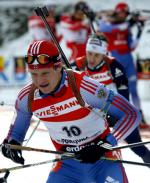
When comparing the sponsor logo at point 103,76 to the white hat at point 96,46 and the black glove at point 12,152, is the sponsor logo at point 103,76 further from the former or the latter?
the black glove at point 12,152

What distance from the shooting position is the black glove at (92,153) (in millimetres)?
4016

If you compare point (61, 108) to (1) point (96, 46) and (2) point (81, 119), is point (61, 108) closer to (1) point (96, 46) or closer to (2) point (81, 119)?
(2) point (81, 119)

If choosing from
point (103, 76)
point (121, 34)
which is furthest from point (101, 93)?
point (121, 34)

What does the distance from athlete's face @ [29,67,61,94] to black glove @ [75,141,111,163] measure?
0.48m

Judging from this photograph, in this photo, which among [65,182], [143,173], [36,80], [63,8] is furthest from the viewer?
[63,8]

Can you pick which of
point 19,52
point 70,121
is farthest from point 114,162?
point 19,52

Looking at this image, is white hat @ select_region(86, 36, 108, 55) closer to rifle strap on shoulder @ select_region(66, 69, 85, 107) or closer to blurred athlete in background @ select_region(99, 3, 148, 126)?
rifle strap on shoulder @ select_region(66, 69, 85, 107)

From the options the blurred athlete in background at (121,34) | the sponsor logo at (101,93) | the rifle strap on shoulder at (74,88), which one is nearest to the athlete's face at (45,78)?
the rifle strap on shoulder at (74,88)

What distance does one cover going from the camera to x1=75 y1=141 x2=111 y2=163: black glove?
4.02m

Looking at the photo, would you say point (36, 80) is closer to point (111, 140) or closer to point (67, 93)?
point (67, 93)

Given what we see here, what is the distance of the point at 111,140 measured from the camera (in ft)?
13.9

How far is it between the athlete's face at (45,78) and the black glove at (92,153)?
0.48 meters

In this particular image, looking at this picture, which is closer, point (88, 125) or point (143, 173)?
point (88, 125)

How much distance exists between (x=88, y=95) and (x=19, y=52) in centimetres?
913
